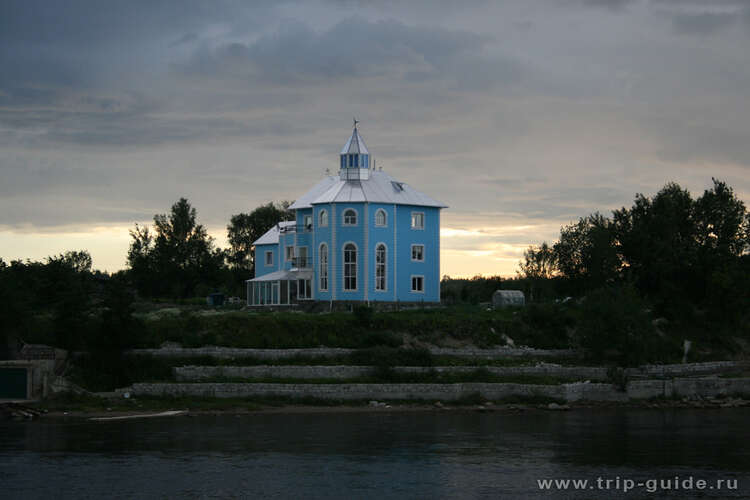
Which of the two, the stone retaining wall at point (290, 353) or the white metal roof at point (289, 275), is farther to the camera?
the white metal roof at point (289, 275)

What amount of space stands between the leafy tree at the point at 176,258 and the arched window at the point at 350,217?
2116cm

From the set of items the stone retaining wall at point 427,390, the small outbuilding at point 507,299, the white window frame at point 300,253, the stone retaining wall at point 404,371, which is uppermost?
the white window frame at point 300,253

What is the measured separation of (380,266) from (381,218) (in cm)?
302

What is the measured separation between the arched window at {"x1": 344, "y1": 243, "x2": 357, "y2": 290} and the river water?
62.1ft

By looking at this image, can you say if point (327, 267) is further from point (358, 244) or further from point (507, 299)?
point (507, 299)

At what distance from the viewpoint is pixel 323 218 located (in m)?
59.7

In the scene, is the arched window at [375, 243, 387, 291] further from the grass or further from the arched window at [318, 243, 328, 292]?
the grass

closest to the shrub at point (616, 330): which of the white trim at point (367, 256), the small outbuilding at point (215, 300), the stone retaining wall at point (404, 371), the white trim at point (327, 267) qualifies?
the stone retaining wall at point (404, 371)

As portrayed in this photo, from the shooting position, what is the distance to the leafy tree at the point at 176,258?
75.9 m

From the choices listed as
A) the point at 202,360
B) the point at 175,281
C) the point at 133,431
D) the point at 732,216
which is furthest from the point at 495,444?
the point at 175,281

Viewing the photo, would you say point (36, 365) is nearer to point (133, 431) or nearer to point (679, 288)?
point (133, 431)

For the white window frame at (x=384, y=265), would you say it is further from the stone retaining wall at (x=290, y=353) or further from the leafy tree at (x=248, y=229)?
the leafy tree at (x=248, y=229)

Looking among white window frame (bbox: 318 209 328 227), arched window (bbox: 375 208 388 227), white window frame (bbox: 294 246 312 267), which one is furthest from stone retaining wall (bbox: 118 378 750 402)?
white window frame (bbox: 294 246 312 267)

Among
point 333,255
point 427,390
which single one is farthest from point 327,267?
point 427,390
